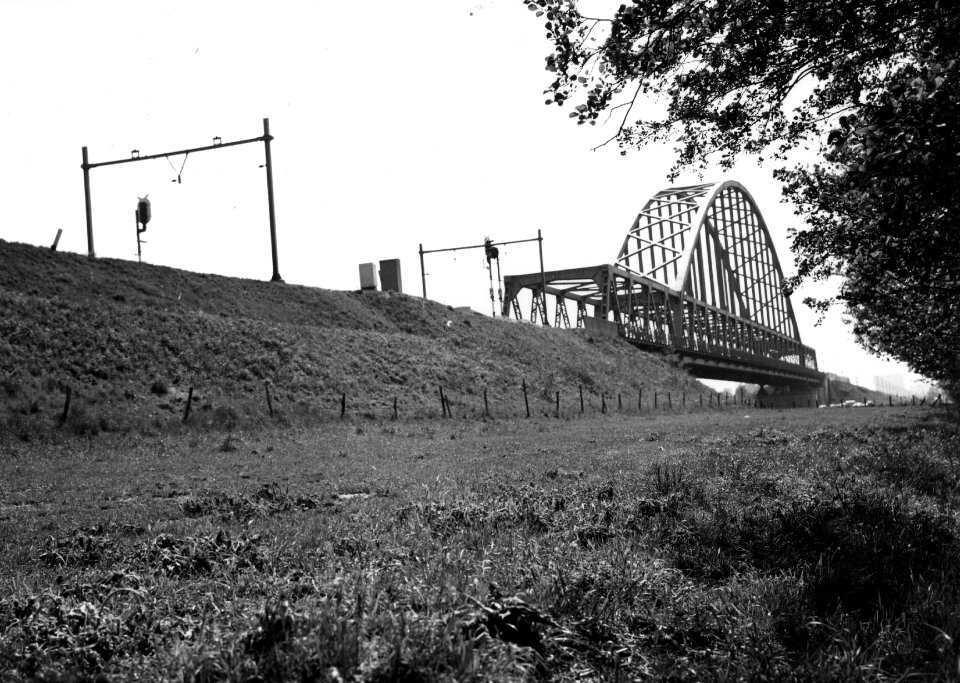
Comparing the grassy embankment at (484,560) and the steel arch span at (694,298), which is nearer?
the grassy embankment at (484,560)

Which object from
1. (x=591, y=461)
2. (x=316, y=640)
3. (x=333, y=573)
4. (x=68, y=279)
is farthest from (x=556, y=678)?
(x=68, y=279)

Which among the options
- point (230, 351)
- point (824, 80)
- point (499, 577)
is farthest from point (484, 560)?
point (230, 351)

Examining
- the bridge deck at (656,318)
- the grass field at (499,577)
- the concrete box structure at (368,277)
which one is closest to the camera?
the grass field at (499,577)

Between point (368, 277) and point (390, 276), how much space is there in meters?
3.79

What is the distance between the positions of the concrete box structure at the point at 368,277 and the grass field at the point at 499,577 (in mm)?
46077

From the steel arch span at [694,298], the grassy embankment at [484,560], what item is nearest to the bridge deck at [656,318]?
the steel arch span at [694,298]

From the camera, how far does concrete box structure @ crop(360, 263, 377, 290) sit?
57547mm

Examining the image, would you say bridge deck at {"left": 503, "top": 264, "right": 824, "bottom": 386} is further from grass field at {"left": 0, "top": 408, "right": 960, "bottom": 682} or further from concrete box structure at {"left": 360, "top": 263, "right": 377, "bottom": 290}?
grass field at {"left": 0, "top": 408, "right": 960, "bottom": 682}

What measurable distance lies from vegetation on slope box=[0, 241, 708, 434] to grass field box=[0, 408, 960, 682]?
15541 millimetres

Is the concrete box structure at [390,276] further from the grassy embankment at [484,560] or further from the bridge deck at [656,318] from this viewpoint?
the grassy embankment at [484,560]

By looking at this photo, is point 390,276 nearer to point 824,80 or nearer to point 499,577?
point 824,80

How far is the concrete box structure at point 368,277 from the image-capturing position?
57.5 m

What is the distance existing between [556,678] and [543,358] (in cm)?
5607

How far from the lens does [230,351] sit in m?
35.2
